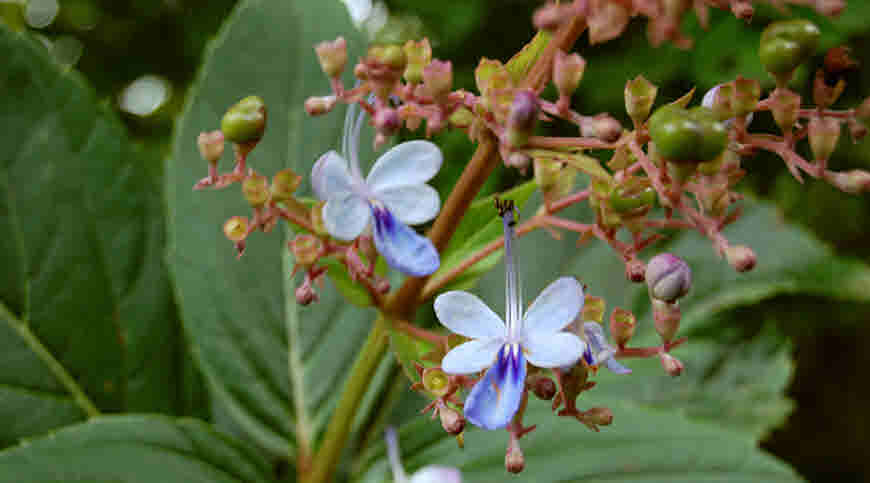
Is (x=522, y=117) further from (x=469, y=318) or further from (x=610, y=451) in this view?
(x=610, y=451)

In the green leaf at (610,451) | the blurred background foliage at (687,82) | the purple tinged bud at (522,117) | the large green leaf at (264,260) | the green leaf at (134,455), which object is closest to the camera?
the purple tinged bud at (522,117)

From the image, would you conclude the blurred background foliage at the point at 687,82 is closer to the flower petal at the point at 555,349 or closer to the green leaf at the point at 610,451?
the green leaf at the point at 610,451

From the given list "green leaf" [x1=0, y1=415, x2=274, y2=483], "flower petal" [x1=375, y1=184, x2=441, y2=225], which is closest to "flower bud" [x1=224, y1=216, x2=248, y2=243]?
"flower petal" [x1=375, y1=184, x2=441, y2=225]

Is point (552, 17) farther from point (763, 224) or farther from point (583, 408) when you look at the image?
point (763, 224)

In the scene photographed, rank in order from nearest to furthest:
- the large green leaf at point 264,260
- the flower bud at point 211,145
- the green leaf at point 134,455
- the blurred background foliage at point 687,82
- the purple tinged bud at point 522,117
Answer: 1. the purple tinged bud at point 522,117
2. the flower bud at point 211,145
3. the green leaf at point 134,455
4. the large green leaf at point 264,260
5. the blurred background foliage at point 687,82

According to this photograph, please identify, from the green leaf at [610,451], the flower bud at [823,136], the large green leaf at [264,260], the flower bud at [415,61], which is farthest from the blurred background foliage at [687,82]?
the flower bud at [823,136]

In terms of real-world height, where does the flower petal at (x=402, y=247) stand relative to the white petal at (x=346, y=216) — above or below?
below

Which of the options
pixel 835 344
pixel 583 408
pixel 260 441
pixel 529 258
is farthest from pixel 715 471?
pixel 835 344
